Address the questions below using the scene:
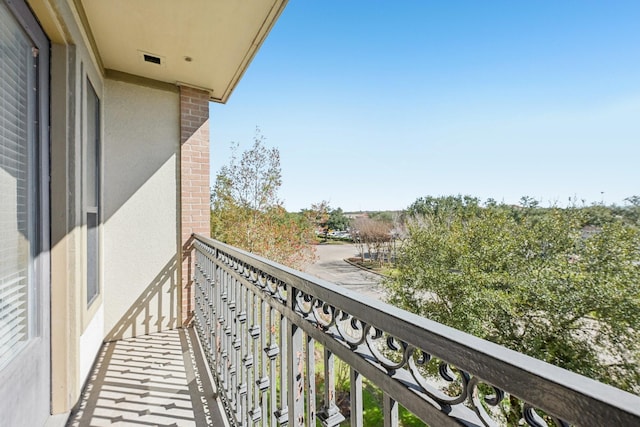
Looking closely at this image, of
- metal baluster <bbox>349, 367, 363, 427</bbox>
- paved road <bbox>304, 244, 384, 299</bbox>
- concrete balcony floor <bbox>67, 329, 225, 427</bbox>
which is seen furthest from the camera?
paved road <bbox>304, 244, 384, 299</bbox>

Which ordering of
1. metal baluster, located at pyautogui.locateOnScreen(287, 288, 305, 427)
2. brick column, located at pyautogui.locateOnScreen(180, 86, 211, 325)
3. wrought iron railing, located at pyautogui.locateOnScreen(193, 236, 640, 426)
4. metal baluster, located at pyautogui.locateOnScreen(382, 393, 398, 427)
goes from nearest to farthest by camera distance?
wrought iron railing, located at pyautogui.locateOnScreen(193, 236, 640, 426)
metal baluster, located at pyautogui.locateOnScreen(382, 393, 398, 427)
metal baluster, located at pyautogui.locateOnScreen(287, 288, 305, 427)
brick column, located at pyautogui.locateOnScreen(180, 86, 211, 325)

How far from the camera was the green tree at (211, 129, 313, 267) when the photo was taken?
6.77 meters

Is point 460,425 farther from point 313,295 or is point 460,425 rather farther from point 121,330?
point 121,330

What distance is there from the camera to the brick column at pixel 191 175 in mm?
3277

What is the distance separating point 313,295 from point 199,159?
2.96 m

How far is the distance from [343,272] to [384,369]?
595 inches

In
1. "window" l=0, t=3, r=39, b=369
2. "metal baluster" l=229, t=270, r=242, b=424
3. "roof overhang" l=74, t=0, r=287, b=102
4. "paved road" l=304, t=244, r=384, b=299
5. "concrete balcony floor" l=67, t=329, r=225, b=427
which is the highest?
"roof overhang" l=74, t=0, r=287, b=102

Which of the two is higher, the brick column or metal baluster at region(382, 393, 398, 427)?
the brick column

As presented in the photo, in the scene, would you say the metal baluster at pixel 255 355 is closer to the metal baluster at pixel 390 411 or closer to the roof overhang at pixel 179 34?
the metal baluster at pixel 390 411

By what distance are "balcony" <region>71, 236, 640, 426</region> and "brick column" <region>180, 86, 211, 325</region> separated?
2.14 ft

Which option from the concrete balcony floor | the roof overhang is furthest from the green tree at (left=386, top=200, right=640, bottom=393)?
the roof overhang

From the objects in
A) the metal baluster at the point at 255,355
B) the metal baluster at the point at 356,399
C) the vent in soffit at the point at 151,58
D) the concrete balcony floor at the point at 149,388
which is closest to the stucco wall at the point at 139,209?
the concrete balcony floor at the point at 149,388

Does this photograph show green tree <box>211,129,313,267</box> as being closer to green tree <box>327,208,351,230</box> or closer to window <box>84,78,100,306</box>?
green tree <box>327,208,351,230</box>

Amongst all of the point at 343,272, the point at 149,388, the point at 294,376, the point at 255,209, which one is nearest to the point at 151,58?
the point at 149,388
